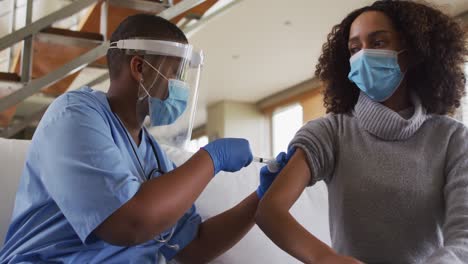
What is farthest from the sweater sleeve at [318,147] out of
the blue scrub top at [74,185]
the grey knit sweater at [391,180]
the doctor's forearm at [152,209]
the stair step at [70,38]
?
the stair step at [70,38]

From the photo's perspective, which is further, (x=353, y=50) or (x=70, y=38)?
(x=70, y=38)

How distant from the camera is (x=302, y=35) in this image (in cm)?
505

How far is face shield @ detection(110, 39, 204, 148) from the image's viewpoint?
1.30m

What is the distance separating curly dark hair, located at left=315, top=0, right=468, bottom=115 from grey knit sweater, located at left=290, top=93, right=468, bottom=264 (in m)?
0.11

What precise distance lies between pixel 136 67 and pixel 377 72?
0.58 meters

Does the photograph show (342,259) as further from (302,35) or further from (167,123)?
(302,35)

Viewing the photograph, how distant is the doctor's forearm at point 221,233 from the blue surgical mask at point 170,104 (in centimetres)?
30

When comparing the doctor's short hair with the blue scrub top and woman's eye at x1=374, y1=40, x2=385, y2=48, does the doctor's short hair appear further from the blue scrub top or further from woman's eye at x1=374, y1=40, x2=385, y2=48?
woman's eye at x1=374, y1=40, x2=385, y2=48

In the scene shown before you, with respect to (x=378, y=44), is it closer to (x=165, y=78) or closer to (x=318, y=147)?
(x=318, y=147)

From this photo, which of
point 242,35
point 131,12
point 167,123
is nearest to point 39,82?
point 131,12

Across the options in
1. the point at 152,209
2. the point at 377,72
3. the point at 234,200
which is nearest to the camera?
the point at 152,209

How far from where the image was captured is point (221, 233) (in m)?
1.42

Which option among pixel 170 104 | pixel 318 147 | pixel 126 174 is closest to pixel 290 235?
pixel 318 147

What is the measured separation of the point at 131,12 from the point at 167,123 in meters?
1.68
